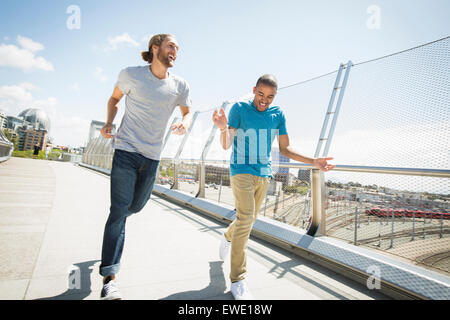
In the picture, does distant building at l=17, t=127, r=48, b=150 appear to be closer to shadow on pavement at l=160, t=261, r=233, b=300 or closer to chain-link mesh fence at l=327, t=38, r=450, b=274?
shadow on pavement at l=160, t=261, r=233, b=300

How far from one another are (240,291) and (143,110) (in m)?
1.50

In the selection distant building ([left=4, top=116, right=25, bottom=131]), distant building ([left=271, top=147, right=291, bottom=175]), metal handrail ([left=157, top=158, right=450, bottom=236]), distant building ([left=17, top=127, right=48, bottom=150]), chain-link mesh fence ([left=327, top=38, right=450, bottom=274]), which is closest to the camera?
metal handrail ([left=157, top=158, right=450, bottom=236])

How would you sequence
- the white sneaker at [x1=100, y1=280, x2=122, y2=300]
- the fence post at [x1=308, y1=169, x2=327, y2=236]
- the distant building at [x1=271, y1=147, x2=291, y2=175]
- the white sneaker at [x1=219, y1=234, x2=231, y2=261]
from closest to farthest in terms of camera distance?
the white sneaker at [x1=100, y1=280, x2=122, y2=300] → the white sneaker at [x1=219, y1=234, x2=231, y2=261] → the fence post at [x1=308, y1=169, x2=327, y2=236] → the distant building at [x1=271, y1=147, x2=291, y2=175]

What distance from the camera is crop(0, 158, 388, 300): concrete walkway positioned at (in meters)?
1.63

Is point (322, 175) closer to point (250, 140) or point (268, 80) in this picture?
point (250, 140)

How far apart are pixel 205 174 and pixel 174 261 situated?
3.42 metres

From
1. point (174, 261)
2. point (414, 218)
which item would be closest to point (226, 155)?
point (174, 261)

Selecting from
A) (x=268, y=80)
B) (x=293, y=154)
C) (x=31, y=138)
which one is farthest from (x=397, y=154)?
(x=31, y=138)

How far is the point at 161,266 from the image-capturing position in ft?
6.80

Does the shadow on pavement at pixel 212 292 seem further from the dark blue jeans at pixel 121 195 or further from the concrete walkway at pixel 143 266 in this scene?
the dark blue jeans at pixel 121 195

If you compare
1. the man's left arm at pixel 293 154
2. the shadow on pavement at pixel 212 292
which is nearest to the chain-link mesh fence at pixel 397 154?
the man's left arm at pixel 293 154

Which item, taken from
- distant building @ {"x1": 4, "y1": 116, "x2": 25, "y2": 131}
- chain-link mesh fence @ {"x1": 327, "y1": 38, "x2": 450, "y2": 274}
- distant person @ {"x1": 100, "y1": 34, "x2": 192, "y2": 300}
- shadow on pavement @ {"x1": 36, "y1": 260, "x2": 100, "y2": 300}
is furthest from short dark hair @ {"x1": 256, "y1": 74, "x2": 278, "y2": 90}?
distant building @ {"x1": 4, "y1": 116, "x2": 25, "y2": 131}

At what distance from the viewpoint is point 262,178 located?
6.41 ft
